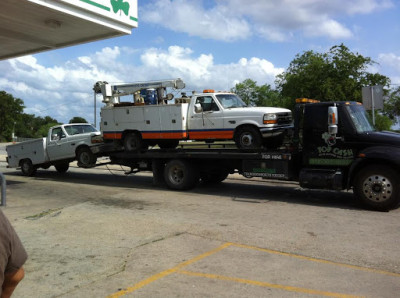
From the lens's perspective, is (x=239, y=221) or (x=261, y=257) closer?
(x=261, y=257)

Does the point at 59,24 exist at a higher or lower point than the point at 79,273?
higher

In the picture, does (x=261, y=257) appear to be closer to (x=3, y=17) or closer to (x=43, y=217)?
(x=43, y=217)

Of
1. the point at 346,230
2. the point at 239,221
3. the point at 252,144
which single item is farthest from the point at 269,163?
the point at 346,230

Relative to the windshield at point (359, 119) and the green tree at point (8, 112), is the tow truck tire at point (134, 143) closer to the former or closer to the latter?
the windshield at point (359, 119)

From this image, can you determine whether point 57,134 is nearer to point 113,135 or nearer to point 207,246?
point 113,135

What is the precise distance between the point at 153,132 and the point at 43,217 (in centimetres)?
508

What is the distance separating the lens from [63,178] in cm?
1593

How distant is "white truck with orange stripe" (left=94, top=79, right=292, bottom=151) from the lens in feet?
35.3

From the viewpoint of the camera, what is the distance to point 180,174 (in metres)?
11.9

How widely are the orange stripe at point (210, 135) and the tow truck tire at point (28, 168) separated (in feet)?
26.9

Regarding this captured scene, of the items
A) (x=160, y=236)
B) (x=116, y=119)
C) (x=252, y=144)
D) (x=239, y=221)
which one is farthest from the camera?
(x=116, y=119)

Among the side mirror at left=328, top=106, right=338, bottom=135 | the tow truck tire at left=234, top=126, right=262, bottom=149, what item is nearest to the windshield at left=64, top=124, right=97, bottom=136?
the tow truck tire at left=234, top=126, right=262, bottom=149

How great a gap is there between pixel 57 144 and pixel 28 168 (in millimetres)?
2157

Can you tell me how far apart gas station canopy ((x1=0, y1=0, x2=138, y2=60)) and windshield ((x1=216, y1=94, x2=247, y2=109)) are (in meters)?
4.50
